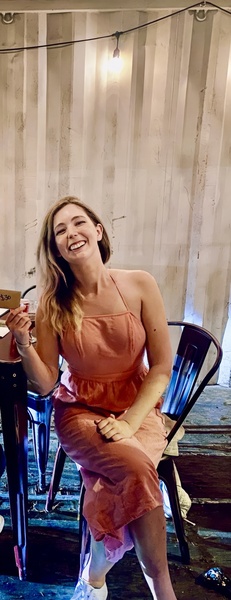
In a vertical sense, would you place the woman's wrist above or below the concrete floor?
above

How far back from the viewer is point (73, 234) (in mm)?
1336

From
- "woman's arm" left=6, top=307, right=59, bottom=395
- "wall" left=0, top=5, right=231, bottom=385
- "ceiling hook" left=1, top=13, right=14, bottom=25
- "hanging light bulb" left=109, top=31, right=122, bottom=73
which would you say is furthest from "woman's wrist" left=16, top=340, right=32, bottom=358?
"ceiling hook" left=1, top=13, right=14, bottom=25

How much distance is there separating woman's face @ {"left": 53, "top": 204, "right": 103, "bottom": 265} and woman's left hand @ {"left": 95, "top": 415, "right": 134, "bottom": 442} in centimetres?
53

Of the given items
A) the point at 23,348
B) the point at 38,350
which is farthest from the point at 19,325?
the point at 38,350

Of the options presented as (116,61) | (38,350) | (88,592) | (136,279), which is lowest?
(88,592)

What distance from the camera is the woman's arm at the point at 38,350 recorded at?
3.96ft

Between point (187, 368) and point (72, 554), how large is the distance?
816 millimetres

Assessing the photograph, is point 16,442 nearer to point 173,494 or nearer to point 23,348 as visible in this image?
point 23,348

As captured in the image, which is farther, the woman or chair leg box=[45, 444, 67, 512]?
chair leg box=[45, 444, 67, 512]

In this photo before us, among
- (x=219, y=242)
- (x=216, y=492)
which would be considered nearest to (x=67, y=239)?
(x=216, y=492)

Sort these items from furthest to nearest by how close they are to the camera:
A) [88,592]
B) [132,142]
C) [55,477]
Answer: [132,142]
[55,477]
[88,592]

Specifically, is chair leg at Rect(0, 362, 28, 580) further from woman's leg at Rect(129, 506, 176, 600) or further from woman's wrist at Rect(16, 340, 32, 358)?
woman's leg at Rect(129, 506, 176, 600)

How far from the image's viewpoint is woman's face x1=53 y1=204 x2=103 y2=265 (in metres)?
1.34

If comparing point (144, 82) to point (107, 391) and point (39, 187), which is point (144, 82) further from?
point (107, 391)
